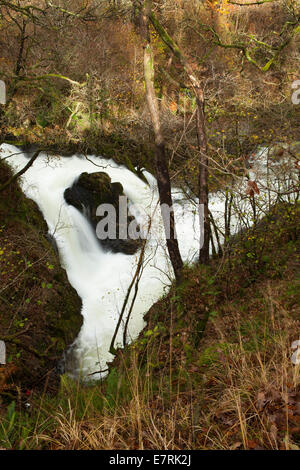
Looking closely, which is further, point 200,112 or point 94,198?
point 94,198

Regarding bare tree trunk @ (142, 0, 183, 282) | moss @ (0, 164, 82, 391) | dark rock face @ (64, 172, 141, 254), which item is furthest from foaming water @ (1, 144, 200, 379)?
bare tree trunk @ (142, 0, 183, 282)

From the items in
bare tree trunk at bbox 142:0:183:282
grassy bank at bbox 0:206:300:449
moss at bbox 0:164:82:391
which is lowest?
grassy bank at bbox 0:206:300:449

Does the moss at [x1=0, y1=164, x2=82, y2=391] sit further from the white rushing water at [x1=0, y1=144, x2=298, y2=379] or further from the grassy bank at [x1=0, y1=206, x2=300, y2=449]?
the grassy bank at [x1=0, y1=206, x2=300, y2=449]

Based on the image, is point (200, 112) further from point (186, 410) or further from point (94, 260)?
point (94, 260)

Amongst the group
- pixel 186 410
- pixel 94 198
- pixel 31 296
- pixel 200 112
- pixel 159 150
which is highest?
pixel 94 198

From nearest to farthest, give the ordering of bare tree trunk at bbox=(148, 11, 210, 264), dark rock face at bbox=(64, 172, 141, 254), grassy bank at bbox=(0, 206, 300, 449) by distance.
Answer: grassy bank at bbox=(0, 206, 300, 449) < bare tree trunk at bbox=(148, 11, 210, 264) < dark rock face at bbox=(64, 172, 141, 254)

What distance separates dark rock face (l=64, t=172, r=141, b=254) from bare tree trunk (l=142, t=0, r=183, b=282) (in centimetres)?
447

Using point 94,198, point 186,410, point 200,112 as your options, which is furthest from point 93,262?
point 186,410

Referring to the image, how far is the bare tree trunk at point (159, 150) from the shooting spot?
6160mm

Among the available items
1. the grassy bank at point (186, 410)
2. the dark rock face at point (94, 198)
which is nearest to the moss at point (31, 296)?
the dark rock face at point (94, 198)

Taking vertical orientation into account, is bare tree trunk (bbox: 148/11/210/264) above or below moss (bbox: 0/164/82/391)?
above

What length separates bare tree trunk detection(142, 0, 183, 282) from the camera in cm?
616

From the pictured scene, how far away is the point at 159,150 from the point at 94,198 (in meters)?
5.46

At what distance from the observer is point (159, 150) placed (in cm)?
649
